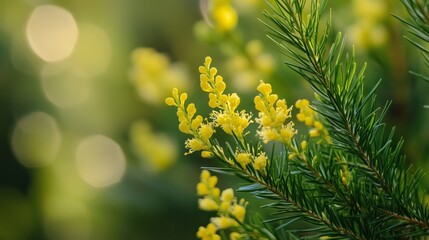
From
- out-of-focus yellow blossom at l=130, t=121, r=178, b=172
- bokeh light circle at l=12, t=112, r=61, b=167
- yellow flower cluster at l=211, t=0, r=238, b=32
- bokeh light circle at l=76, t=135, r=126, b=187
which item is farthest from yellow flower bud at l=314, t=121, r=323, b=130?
bokeh light circle at l=12, t=112, r=61, b=167

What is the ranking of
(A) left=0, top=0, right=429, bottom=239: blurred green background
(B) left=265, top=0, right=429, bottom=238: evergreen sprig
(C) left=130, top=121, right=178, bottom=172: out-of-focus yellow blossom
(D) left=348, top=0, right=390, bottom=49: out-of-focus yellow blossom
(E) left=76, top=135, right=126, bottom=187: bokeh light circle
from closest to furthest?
(B) left=265, top=0, right=429, bottom=238: evergreen sprig
(D) left=348, top=0, right=390, bottom=49: out-of-focus yellow blossom
(C) left=130, top=121, right=178, bottom=172: out-of-focus yellow blossom
(A) left=0, top=0, right=429, bottom=239: blurred green background
(E) left=76, top=135, right=126, bottom=187: bokeh light circle

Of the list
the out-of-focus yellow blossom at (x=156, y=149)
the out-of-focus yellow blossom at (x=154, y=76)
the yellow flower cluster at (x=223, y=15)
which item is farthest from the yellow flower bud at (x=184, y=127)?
the out-of-focus yellow blossom at (x=156, y=149)

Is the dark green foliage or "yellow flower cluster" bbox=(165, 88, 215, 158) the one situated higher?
"yellow flower cluster" bbox=(165, 88, 215, 158)

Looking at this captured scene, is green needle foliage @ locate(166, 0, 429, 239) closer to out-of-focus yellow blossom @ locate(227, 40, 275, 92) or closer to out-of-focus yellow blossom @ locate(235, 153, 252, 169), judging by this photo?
out-of-focus yellow blossom @ locate(235, 153, 252, 169)

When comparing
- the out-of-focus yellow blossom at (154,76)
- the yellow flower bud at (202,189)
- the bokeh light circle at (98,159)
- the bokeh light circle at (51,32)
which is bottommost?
the yellow flower bud at (202,189)

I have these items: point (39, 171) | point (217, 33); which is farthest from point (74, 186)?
point (217, 33)

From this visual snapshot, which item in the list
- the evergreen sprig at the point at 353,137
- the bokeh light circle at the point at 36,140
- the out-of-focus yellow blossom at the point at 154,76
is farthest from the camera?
the bokeh light circle at the point at 36,140

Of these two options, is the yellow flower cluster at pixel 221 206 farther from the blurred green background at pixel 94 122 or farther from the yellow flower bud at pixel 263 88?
the blurred green background at pixel 94 122
